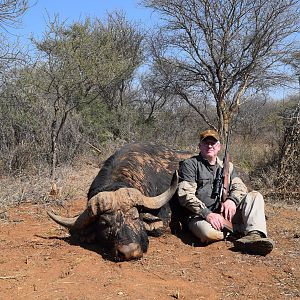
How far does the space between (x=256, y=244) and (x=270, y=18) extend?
1375cm

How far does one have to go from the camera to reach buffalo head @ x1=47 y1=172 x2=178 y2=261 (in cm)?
487

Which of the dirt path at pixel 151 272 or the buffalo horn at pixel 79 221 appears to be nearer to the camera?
the dirt path at pixel 151 272

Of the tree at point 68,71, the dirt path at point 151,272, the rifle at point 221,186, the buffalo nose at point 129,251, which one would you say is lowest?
the dirt path at point 151,272

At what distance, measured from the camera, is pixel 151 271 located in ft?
15.3

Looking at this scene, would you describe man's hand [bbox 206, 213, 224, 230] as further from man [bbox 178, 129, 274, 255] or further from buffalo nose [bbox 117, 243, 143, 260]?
buffalo nose [bbox 117, 243, 143, 260]

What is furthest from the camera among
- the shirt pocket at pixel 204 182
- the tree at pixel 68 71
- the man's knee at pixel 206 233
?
the tree at pixel 68 71

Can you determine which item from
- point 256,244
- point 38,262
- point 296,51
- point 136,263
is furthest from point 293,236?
point 296,51

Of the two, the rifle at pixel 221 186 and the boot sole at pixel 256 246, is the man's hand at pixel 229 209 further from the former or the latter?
the boot sole at pixel 256 246

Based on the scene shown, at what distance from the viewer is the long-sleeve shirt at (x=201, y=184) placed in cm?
594

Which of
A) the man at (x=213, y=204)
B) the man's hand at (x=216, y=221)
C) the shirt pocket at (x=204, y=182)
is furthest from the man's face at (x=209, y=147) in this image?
the man's hand at (x=216, y=221)

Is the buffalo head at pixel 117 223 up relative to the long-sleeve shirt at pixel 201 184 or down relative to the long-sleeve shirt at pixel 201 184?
down

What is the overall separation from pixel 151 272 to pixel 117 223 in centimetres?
70

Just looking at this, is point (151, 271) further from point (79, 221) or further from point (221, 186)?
point (221, 186)

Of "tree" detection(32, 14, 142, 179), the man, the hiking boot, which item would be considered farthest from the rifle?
"tree" detection(32, 14, 142, 179)
